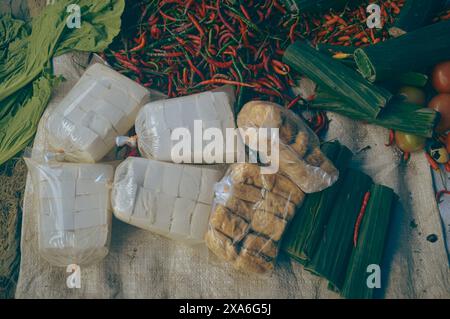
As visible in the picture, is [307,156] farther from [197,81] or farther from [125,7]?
[125,7]

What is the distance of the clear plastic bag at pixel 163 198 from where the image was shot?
3.18 meters

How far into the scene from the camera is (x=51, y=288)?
3.35 m

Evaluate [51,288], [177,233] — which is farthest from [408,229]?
[51,288]

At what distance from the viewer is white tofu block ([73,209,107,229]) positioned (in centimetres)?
318

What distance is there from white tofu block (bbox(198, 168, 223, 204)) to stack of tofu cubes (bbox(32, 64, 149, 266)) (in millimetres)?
722

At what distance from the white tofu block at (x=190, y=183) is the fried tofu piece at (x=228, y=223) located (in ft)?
0.72

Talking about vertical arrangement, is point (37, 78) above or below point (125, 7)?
below

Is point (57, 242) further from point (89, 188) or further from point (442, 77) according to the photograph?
point (442, 77)

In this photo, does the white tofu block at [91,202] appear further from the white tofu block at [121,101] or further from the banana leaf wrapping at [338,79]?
the banana leaf wrapping at [338,79]

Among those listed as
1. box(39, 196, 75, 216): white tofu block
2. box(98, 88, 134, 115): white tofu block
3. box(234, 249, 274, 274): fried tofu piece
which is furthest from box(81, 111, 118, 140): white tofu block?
box(234, 249, 274, 274): fried tofu piece

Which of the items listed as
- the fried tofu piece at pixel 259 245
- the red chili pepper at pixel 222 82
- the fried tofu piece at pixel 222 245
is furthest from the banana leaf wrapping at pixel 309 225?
the red chili pepper at pixel 222 82

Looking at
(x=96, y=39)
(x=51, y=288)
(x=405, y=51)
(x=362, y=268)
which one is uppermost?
(x=405, y=51)

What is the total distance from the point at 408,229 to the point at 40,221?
2.95m

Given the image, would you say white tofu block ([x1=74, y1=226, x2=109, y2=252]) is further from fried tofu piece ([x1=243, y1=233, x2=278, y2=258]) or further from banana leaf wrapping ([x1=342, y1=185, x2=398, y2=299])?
banana leaf wrapping ([x1=342, y1=185, x2=398, y2=299])
